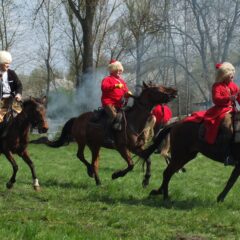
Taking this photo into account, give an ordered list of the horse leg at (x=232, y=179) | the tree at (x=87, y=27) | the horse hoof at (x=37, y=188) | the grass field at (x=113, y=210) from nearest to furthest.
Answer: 1. the grass field at (x=113, y=210)
2. the horse leg at (x=232, y=179)
3. the horse hoof at (x=37, y=188)
4. the tree at (x=87, y=27)

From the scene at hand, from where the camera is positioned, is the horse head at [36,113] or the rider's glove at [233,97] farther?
the horse head at [36,113]

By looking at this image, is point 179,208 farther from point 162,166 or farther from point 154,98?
point 162,166

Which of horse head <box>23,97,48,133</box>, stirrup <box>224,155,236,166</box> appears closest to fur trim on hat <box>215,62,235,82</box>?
stirrup <box>224,155,236,166</box>

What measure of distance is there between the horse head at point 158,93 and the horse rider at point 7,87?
255cm

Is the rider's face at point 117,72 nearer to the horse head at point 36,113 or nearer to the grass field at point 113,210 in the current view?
the horse head at point 36,113

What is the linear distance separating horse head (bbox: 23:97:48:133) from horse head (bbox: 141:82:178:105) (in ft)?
6.78

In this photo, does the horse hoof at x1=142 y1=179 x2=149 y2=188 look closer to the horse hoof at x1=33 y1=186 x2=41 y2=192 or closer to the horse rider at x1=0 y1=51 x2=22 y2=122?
the horse hoof at x1=33 y1=186 x2=41 y2=192

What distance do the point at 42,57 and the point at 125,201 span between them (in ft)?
140

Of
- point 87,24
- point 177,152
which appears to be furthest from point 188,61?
point 177,152

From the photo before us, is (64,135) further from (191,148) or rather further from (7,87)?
(191,148)

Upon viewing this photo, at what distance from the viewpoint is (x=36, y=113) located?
10102mm

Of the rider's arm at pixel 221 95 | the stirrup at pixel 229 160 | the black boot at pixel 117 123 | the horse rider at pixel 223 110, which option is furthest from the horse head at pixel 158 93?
A: the stirrup at pixel 229 160

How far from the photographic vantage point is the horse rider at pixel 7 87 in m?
10.4

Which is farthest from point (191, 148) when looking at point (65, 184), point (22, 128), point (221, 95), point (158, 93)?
point (22, 128)
